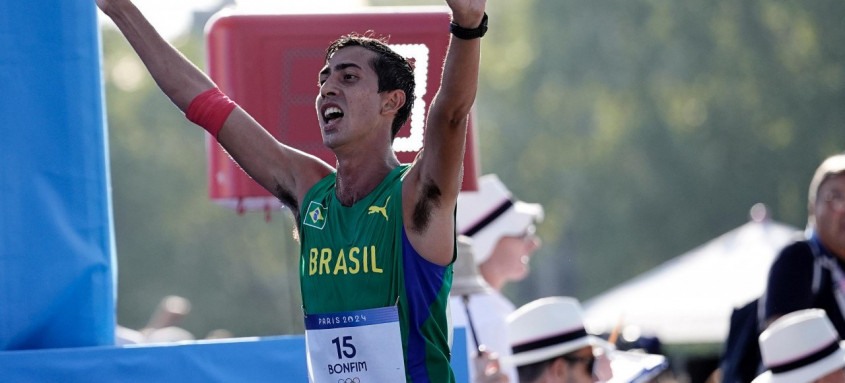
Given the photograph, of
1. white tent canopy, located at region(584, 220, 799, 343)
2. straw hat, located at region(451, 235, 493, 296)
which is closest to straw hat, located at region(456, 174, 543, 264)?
straw hat, located at region(451, 235, 493, 296)

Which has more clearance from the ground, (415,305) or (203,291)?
(415,305)

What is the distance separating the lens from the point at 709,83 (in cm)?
3272

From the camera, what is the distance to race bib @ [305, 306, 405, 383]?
3.76 meters

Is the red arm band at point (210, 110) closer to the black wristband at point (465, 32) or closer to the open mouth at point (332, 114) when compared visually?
the open mouth at point (332, 114)

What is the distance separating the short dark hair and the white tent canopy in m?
10.1

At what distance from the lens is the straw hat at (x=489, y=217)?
762 cm

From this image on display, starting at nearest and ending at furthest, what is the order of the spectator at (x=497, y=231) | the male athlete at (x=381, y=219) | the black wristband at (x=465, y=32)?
the black wristband at (x=465, y=32)
the male athlete at (x=381, y=219)
the spectator at (x=497, y=231)

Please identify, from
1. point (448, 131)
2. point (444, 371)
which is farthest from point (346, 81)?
point (444, 371)

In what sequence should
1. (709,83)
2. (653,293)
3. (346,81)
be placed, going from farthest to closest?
(709,83)
(653,293)
(346,81)

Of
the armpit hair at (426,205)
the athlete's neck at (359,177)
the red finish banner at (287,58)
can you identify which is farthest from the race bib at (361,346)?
the red finish banner at (287,58)

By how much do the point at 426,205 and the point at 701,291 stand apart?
1135 centimetres

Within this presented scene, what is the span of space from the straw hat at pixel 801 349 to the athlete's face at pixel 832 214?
41 cm

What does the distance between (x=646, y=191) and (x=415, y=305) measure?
30740mm

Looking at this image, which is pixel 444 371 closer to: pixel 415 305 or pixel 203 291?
pixel 415 305
